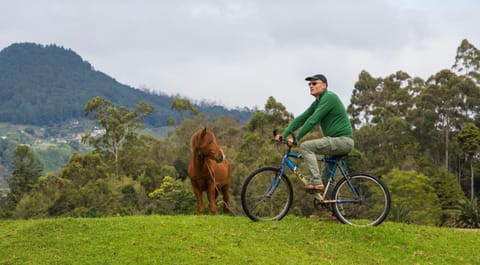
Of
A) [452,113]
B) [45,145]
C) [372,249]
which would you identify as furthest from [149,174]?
[45,145]

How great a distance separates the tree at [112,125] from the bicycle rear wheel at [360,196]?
1872 inches

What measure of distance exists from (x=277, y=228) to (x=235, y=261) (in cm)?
167

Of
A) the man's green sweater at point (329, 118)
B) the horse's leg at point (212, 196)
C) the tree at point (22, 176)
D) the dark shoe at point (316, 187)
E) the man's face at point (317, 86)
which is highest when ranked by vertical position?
the man's face at point (317, 86)

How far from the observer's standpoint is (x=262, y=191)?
9344mm

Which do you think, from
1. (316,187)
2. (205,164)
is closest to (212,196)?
(205,164)

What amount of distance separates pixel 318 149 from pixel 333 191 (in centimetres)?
84

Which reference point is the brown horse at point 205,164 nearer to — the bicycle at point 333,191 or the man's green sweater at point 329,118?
the bicycle at point 333,191

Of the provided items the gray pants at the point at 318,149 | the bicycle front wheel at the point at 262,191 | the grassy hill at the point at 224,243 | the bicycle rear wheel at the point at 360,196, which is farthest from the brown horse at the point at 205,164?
the bicycle rear wheel at the point at 360,196

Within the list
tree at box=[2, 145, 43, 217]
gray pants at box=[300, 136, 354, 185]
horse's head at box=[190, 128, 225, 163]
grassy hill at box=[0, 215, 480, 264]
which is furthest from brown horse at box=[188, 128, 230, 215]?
tree at box=[2, 145, 43, 217]

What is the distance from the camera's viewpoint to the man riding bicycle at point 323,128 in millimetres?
8758

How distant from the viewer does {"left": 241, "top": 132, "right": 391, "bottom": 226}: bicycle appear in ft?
29.5

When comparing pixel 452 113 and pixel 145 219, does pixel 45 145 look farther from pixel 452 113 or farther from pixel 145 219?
Result: pixel 145 219

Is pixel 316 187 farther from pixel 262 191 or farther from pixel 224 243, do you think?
pixel 224 243

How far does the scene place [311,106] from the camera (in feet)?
30.8
